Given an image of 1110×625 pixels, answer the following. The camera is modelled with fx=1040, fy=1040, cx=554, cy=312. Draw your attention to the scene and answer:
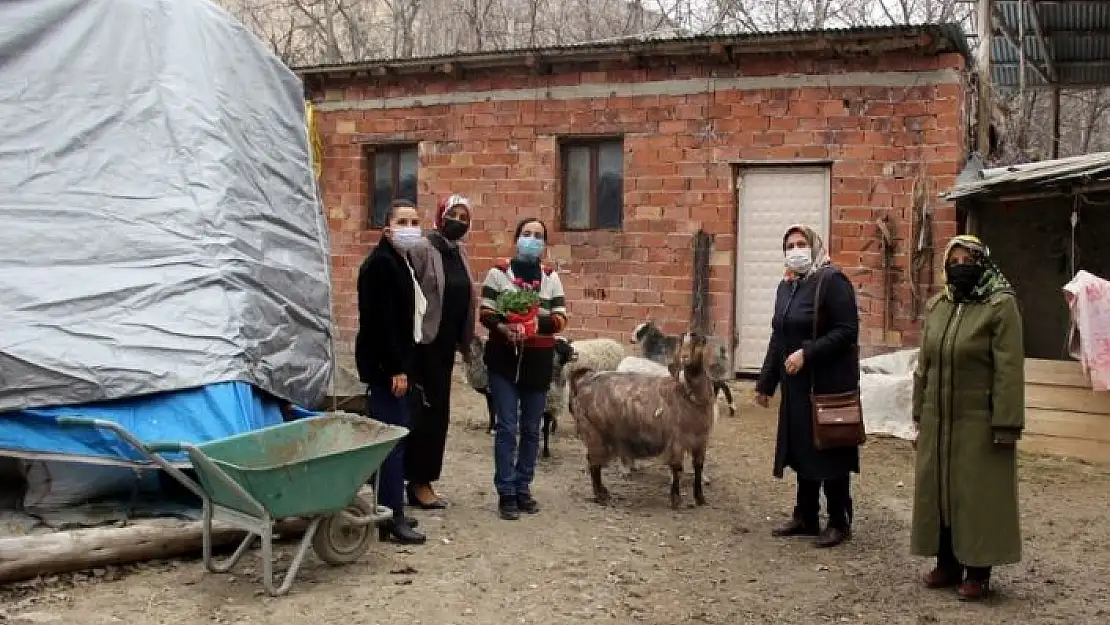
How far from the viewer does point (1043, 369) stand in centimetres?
797

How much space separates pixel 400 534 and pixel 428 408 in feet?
2.34

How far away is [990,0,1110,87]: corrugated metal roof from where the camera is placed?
12.1 metres

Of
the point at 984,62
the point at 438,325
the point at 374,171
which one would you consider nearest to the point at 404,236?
the point at 438,325

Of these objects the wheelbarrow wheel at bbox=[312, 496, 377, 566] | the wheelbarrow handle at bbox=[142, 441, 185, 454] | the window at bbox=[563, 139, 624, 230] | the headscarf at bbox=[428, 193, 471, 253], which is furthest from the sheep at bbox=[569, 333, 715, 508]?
the window at bbox=[563, 139, 624, 230]

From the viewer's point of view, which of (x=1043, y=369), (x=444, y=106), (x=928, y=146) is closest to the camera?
(x=1043, y=369)

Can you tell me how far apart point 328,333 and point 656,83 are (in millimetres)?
5838

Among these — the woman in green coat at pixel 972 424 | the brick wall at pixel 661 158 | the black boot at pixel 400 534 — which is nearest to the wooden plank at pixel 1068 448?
the brick wall at pixel 661 158

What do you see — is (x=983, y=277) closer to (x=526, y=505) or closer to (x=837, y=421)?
(x=837, y=421)

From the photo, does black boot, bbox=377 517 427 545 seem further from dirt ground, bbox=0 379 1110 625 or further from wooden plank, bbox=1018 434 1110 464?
wooden plank, bbox=1018 434 1110 464

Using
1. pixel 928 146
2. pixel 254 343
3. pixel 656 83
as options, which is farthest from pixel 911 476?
pixel 656 83

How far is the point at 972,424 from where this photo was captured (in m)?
4.52

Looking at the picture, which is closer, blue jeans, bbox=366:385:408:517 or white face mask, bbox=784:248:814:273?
blue jeans, bbox=366:385:408:517

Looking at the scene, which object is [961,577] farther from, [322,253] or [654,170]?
[654,170]

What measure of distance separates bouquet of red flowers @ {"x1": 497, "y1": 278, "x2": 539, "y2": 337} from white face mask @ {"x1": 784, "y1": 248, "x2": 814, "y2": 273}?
142cm
